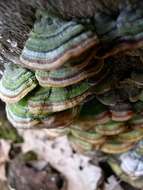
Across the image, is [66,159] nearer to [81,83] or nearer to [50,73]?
[81,83]

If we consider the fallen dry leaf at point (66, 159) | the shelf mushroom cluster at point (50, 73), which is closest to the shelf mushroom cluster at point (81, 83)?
the shelf mushroom cluster at point (50, 73)

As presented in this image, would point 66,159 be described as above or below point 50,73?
below

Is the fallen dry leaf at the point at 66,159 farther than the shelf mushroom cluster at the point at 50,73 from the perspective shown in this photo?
Yes

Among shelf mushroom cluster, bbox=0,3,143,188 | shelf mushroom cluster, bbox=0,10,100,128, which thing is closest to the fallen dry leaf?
shelf mushroom cluster, bbox=0,3,143,188

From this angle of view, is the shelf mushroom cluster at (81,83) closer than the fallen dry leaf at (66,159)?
Yes

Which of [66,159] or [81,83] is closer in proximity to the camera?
[81,83]

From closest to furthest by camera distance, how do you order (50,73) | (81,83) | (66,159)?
(50,73), (81,83), (66,159)

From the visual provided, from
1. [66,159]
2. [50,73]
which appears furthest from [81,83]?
[66,159]

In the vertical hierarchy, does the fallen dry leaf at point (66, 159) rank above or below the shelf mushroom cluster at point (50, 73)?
below

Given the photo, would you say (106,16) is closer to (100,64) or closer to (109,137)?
(100,64)

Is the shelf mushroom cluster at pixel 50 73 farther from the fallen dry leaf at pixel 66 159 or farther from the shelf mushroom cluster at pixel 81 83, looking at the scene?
the fallen dry leaf at pixel 66 159

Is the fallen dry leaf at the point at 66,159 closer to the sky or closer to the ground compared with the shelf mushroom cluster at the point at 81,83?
closer to the ground
